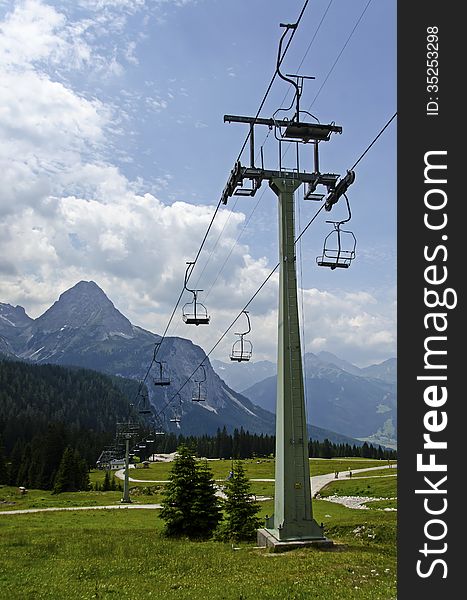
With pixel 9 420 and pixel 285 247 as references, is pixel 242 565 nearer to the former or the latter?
pixel 285 247

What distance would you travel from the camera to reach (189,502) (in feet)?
95.5

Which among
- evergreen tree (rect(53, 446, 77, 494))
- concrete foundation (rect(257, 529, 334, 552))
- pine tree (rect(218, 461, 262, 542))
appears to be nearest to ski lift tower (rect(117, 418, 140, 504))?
evergreen tree (rect(53, 446, 77, 494))

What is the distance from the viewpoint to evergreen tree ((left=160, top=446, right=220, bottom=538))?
1132 inches

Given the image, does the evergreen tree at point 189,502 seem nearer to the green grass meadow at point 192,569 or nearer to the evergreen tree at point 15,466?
the green grass meadow at point 192,569

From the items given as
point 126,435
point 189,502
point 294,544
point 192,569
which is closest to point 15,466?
point 126,435

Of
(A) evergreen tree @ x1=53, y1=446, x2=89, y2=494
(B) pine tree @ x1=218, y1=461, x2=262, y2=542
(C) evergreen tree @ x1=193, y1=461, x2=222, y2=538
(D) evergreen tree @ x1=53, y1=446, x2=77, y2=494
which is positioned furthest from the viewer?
(A) evergreen tree @ x1=53, y1=446, x2=89, y2=494

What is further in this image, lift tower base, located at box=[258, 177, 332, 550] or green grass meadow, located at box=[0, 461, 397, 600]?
lift tower base, located at box=[258, 177, 332, 550]

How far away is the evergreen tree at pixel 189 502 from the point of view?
94.3ft

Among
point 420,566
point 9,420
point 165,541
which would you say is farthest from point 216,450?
point 420,566

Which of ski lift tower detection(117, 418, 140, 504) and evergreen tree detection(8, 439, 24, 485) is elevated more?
ski lift tower detection(117, 418, 140, 504)

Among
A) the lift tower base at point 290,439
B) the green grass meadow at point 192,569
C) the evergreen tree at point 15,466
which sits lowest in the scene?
the evergreen tree at point 15,466

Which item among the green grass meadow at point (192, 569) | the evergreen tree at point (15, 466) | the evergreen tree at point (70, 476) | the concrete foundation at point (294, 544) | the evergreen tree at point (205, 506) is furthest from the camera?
the evergreen tree at point (15, 466)

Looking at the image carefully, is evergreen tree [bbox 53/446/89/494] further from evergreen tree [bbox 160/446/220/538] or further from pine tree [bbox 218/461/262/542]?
pine tree [bbox 218/461/262/542]

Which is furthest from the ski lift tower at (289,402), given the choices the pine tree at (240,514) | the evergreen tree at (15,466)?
the evergreen tree at (15,466)
